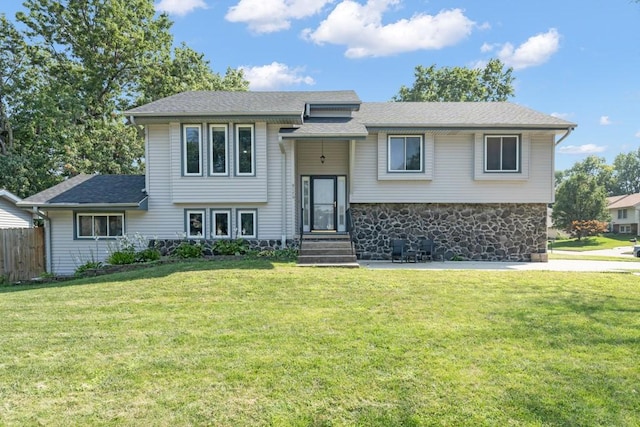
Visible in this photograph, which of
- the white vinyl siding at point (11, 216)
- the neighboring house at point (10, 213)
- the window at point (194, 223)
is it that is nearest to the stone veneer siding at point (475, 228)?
the window at point (194, 223)

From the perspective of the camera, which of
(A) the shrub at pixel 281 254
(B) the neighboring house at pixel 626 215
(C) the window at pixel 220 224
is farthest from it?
(B) the neighboring house at pixel 626 215

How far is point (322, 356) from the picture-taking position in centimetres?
468

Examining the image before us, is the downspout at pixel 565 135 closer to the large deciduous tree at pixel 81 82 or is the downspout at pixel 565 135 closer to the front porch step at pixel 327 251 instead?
the front porch step at pixel 327 251

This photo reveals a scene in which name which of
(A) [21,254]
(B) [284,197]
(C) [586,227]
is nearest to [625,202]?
(C) [586,227]

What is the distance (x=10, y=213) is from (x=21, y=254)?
415 centimetres

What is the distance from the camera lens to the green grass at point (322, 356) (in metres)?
3.59

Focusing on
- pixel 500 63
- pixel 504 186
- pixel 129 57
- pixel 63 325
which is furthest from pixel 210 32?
pixel 500 63

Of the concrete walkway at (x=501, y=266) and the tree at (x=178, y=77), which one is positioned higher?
the tree at (x=178, y=77)

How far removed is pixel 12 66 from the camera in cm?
2130

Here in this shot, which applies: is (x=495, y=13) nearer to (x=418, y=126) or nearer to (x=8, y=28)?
(x=418, y=126)

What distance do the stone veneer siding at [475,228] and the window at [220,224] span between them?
205 inches

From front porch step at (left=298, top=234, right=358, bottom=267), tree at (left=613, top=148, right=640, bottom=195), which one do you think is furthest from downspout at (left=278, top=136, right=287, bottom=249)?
tree at (left=613, top=148, right=640, bottom=195)

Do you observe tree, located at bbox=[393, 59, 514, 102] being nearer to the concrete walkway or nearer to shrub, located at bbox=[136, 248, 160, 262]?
the concrete walkway

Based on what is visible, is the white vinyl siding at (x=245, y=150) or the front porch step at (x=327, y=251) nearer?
the front porch step at (x=327, y=251)
